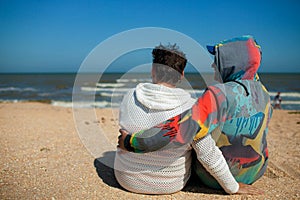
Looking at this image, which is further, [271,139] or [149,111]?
A: [271,139]

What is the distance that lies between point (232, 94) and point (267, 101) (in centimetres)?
64

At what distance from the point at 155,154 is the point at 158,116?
0.40 meters

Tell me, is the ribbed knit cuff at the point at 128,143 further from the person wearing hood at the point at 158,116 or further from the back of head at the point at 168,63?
the back of head at the point at 168,63

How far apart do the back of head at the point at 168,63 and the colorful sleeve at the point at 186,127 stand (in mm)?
377

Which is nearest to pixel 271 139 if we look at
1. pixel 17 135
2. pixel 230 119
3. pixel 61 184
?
pixel 230 119

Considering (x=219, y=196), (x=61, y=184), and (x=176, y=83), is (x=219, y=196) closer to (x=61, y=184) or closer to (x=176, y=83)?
(x=176, y=83)

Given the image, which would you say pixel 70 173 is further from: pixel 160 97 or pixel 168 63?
pixel 168 63

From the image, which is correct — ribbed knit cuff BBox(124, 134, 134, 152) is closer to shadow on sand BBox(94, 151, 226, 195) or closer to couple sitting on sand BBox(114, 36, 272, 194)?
couple sitting on sand BBox(114, 36, 272, 194)

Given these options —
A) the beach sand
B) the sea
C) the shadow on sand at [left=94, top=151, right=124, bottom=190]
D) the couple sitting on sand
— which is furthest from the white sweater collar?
the shadow on sand at [left=94, top=151, right=124, bottom=190]

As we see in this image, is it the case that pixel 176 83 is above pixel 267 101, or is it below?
above

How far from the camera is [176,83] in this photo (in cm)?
282

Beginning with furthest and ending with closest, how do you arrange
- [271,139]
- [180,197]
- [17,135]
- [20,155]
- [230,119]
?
[271,139]
[17,135]
[20,155]
[180,197]
[230,119]

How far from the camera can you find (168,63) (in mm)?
2732

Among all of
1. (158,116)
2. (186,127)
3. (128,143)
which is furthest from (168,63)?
(128,143)
